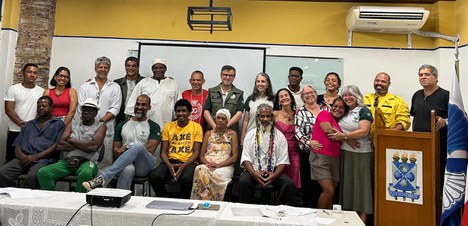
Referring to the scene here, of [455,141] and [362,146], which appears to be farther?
[362,146]

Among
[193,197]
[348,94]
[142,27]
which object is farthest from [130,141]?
[348,94]

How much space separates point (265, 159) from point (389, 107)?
4.62ft

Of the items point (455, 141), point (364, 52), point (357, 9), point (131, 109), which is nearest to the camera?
point (455, 141)

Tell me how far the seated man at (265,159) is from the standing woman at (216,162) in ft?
0.52

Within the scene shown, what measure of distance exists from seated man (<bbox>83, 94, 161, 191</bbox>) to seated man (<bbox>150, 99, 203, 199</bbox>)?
0.35 ft

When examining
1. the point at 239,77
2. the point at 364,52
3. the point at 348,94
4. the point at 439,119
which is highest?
the point at 364,52

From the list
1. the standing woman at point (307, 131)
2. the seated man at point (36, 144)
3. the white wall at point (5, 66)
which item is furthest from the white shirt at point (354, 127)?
→ the white wall at point (5, 66)

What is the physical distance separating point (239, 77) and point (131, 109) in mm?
1506

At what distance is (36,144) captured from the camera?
11.6 ft

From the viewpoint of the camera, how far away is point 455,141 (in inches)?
85.4

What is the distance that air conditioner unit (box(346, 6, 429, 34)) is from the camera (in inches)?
170

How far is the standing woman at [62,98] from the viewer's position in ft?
12.8

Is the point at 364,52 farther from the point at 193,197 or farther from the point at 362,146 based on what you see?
the point at 193,197

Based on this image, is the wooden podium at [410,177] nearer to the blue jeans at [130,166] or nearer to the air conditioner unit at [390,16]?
the air conditioner unit at [390,16]
